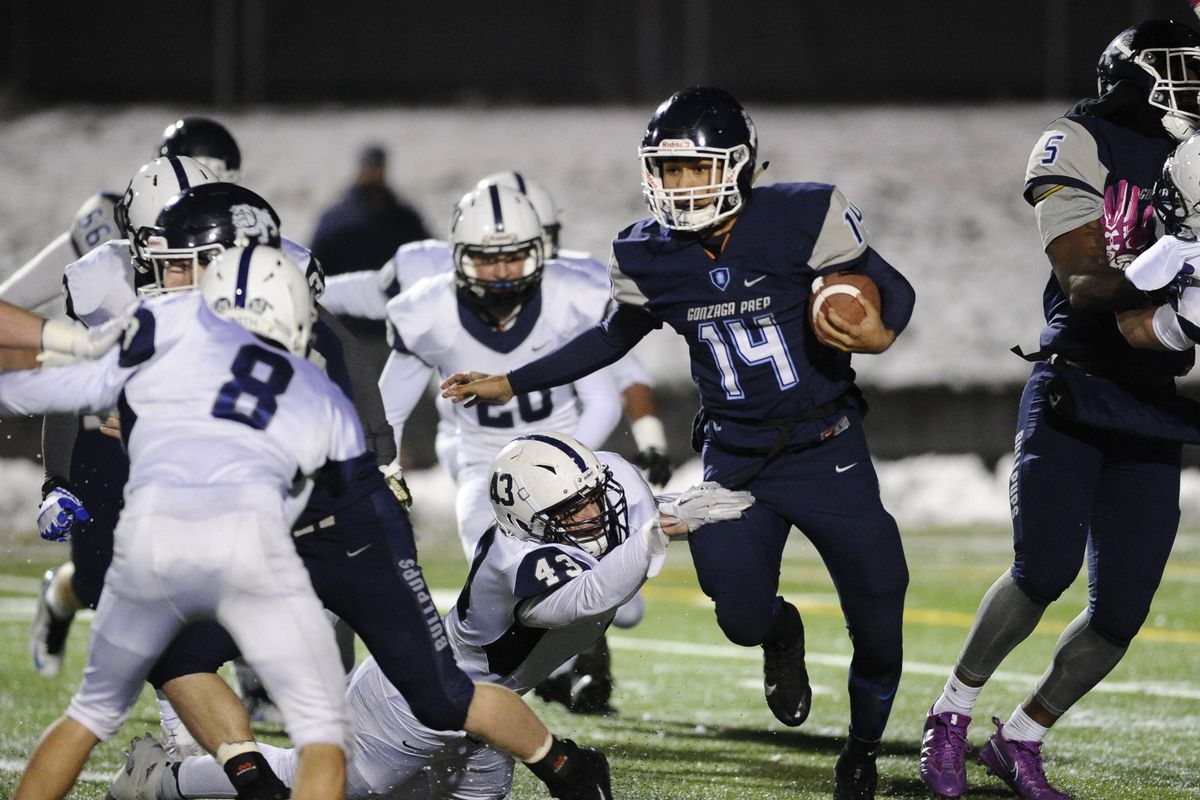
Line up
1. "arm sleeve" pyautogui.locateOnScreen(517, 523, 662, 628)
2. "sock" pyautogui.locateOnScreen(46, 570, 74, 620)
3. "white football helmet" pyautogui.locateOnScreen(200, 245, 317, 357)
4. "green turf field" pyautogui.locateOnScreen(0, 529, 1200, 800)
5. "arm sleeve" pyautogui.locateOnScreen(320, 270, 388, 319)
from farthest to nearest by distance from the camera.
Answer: "arm sleeve" pyautogui.locateOnScreen(320, 270, 388, 319) < "sock" pyautogui.locateOnScreen(46, 570, 74, 620) < "green turf field" pyautogui.locateOnScreen(0, 529, 1200, 800) < "arm sleeve" pyautogui.locateOnScreen(517, 523, 662, 628) < "white football helmet" pyautogui.locateOnScreen(200, 245, 317, 357)

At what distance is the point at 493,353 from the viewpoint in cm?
525

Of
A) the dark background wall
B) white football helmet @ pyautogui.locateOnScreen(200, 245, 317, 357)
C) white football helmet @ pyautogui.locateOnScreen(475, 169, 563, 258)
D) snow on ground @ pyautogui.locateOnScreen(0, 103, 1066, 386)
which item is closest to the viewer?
white football helmet @ pyautogui.locateOnScreen(200, 245, 317, 357)

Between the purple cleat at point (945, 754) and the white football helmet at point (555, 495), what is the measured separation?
3.08ft

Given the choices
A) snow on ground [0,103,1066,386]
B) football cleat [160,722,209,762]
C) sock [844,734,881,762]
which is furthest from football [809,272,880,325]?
snow on ground [0,103,1066,386]

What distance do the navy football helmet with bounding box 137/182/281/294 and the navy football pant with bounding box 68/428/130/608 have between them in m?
0.57

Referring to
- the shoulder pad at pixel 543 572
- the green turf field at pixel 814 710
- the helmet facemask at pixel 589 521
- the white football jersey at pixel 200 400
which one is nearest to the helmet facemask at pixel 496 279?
the green turf field at pixel 814 710

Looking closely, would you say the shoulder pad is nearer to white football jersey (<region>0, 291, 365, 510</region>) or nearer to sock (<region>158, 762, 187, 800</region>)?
white football jersey (<region>0, 291, 365, 510</region>)

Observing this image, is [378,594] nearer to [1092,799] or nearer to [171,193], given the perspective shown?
[171,193]

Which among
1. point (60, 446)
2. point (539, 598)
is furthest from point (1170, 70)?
point (60, 446)

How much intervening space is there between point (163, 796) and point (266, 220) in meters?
1.26

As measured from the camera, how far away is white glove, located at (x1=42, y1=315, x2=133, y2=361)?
3.12 meters

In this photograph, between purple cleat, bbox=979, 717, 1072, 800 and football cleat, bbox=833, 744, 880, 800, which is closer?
football cleat, bbox=833, 744, 880, 800

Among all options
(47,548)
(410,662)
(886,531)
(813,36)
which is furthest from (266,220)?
(813,36)

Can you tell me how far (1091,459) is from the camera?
379cm
